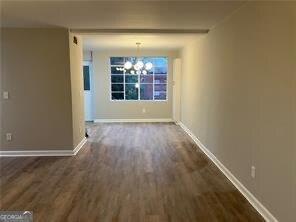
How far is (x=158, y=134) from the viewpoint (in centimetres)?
739

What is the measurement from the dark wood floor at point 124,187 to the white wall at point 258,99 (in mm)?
386

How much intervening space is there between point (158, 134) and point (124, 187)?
360 cm

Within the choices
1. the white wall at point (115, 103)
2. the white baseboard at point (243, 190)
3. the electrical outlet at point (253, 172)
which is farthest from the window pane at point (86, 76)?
the electrical outlet at point (253, 172)

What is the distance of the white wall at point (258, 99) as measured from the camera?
2512mm

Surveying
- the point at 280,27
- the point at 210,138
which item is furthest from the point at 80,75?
the point at 280,27

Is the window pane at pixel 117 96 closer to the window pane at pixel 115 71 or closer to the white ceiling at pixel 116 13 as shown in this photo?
the window pane at pixel 115 71

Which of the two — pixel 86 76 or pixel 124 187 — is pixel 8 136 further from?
pixel 86 76

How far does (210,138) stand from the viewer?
5.30m

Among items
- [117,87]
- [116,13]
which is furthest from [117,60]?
[116,13]

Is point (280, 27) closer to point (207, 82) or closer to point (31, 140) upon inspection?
point (207, 82)

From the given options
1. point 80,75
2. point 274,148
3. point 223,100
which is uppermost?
point 80,75

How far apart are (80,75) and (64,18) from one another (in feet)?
6.64

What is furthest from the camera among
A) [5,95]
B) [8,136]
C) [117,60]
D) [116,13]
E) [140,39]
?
[117,60]

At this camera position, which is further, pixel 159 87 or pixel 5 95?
pixel 159 87
